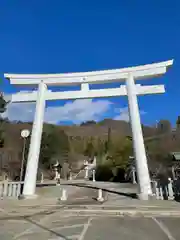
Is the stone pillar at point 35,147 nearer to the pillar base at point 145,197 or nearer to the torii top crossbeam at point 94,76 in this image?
the torii top crossbeam at point 94,76

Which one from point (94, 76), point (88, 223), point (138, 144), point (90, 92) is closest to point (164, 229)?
point (88, 223)

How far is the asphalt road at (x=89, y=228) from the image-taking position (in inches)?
164

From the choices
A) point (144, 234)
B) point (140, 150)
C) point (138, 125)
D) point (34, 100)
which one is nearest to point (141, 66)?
point (138, 125)

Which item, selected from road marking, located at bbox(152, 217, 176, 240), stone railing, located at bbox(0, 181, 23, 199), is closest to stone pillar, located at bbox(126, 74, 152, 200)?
road marking, located at bbox(152, 217, 176, 240)

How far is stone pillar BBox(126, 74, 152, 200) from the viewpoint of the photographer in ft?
29.2

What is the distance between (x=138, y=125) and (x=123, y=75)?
2.52 metres

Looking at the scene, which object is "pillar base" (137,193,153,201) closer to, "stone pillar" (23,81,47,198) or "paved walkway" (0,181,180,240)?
"paved walkway" (0,181,180,240)

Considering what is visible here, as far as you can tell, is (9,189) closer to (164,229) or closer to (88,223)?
(88,223)

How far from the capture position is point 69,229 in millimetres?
4664

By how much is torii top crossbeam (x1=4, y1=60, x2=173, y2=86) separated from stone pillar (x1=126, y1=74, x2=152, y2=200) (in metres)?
0.39

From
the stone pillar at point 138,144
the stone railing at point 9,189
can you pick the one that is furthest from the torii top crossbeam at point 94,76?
the stone railing at point 9,189

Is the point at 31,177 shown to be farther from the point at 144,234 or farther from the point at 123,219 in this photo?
the point at 144,234

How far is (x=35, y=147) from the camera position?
10117 millimetres

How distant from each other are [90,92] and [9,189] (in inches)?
232
